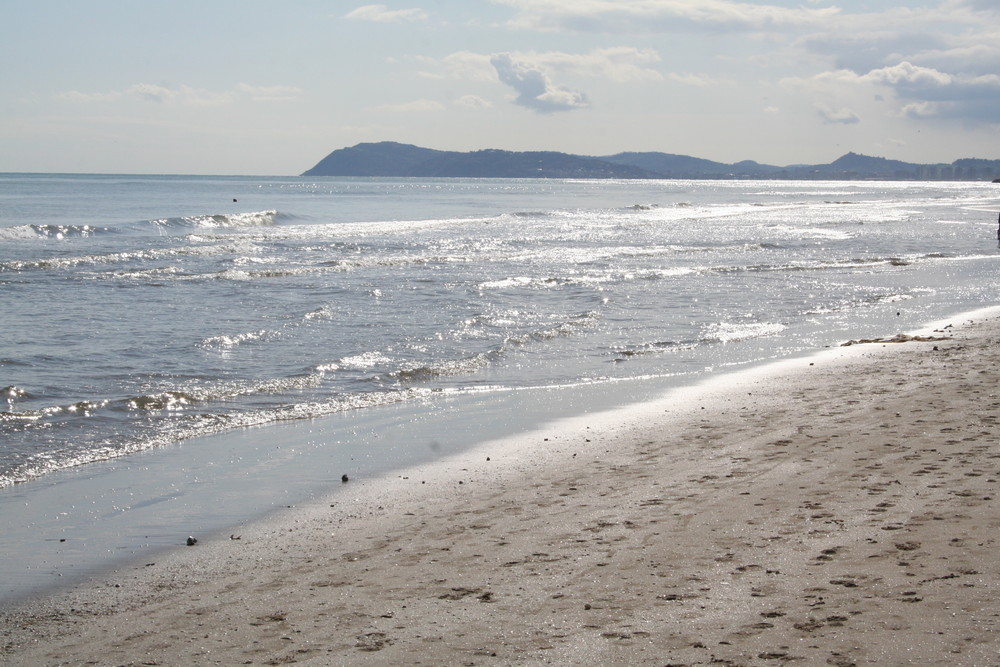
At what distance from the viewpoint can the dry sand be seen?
432 cm

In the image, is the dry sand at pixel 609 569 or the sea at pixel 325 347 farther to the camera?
the sea at pixel 325 347

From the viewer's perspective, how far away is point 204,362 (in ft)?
43.5

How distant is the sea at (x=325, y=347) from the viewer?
7766 mm

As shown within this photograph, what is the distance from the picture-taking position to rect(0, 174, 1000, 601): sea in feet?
25.5

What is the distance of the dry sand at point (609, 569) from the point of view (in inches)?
170

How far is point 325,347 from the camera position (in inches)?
582

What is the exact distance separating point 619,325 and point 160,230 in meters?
34.8

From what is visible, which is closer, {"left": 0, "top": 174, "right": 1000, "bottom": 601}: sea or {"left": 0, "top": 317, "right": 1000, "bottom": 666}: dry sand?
{"left": 0, "top": 317, "right": 1000, "bottom": 666}: dry sand

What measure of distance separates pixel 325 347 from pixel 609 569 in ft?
33.3

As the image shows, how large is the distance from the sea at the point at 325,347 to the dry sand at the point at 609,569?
884 millimetres

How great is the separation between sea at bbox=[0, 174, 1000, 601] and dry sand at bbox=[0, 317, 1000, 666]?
2.90 feet

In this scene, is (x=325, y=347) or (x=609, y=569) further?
(x=325, y=347)

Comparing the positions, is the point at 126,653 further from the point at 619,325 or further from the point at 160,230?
the point at 160,230

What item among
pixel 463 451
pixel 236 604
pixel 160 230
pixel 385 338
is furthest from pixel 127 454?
pixel 160 230
